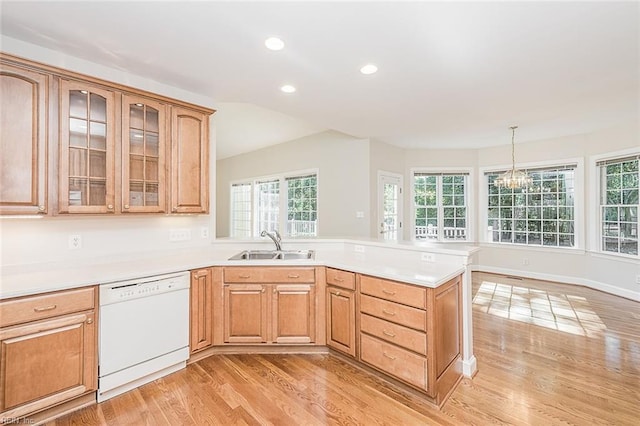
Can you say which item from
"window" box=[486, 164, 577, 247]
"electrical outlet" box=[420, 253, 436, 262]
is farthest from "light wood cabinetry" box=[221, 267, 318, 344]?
"window" box=[486, 164, 577, 247]

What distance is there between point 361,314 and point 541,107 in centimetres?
342

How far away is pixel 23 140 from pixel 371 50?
8.39ft

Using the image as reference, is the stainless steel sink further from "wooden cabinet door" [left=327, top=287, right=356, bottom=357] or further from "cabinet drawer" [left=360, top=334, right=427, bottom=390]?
"cabinet drawer" [left=360, top=334, right=427, bottom=390]

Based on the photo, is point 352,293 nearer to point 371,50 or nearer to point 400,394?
point 400,394

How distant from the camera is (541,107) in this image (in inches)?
144

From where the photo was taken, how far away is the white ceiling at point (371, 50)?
185 centimetres

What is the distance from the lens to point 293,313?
271 centimetres

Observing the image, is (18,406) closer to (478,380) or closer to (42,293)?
(42,293)

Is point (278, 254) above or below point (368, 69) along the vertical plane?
below

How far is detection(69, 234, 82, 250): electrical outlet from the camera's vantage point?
95.7 inches

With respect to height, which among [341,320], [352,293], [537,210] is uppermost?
[537,210]

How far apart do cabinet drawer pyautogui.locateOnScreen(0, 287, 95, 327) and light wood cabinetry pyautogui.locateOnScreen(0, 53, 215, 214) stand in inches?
25.6

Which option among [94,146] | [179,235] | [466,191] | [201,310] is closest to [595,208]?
[466,191]

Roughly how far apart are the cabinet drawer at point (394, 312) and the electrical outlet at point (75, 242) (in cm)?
239
